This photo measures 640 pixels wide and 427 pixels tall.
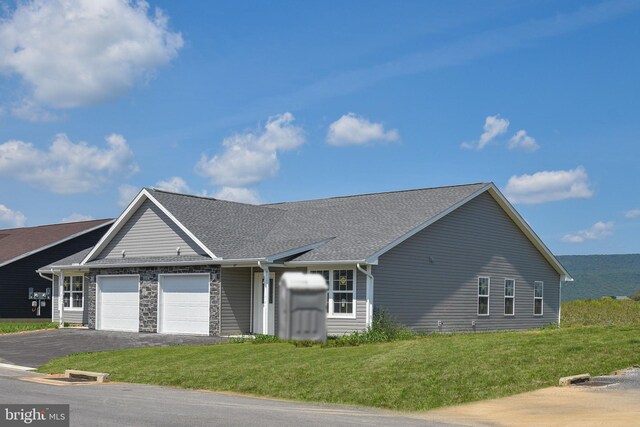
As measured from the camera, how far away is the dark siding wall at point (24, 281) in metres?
45.4

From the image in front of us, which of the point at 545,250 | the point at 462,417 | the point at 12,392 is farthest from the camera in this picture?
the point at 545,250

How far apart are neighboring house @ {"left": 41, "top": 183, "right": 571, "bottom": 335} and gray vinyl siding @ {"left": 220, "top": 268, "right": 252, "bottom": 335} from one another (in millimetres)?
39

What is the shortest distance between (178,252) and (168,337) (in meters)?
3.70

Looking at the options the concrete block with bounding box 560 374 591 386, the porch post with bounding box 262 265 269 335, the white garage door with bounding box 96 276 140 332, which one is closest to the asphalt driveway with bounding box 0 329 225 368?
the white garage door with bounding box 96 276 140 332

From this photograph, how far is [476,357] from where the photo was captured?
19.4m

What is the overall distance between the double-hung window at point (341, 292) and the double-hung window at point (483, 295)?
7182mm

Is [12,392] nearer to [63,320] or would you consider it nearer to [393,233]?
[393,233]

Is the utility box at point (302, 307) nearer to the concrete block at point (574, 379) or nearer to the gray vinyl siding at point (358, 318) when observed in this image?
the concrete block at point (574, 379)

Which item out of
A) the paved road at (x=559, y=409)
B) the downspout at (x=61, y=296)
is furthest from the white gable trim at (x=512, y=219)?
the downspout at (x=61, y=296)

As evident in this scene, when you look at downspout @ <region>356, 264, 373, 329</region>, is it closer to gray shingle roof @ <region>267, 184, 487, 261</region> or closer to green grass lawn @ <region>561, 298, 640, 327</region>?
gray shingle roof @ <region>267, 184, 487, 261</region>

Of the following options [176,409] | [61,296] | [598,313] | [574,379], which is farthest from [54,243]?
[574,379]

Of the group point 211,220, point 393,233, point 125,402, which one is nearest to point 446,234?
point 393,233

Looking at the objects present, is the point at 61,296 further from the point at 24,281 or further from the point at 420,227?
the point at 420,227

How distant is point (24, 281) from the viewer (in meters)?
46.3
